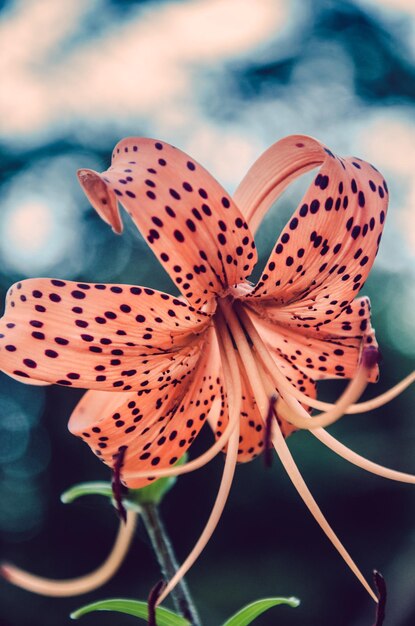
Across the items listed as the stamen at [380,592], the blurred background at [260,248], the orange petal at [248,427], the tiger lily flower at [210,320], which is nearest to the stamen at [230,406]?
the tiger lily flower at [210,320]

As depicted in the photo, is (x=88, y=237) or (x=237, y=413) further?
(x=88, y=237)

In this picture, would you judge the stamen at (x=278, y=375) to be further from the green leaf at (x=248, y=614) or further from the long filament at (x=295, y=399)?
the green leaf at (x=248, y=614)

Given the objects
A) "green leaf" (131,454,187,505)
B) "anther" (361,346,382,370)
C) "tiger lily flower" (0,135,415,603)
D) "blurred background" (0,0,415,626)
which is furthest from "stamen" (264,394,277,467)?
"blurred background" (0,0,415,626)

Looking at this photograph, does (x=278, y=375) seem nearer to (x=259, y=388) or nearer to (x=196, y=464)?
(x=259, y=388)

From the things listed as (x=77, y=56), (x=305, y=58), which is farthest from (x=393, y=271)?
(x=77, y=56)

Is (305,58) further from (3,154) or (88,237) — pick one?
(3,154)
